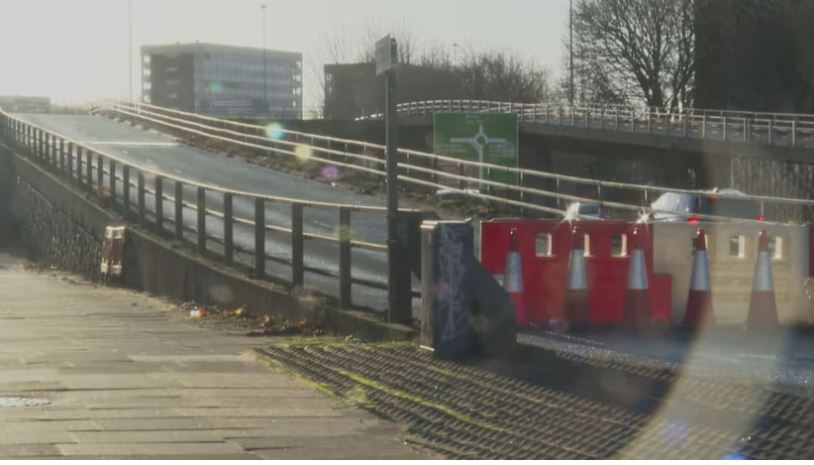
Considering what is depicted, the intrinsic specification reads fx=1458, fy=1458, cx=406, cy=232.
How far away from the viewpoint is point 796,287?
1282 cm

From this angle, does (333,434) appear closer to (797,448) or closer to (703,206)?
(797,448)

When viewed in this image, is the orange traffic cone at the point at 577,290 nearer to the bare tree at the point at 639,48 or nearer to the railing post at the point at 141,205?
the railing post at the point at 141,205

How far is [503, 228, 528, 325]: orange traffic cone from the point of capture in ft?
41.8

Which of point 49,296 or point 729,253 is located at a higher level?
point 729,253

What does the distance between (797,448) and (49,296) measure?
16478 millimetres

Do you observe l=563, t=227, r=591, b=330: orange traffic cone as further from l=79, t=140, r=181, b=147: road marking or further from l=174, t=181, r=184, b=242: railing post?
l=79, t=140, r=181, b=147: road marking

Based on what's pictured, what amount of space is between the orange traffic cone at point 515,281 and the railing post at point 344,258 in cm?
171

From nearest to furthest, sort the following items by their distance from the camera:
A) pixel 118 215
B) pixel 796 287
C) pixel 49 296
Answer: pixel 796 287, pixel 49 296, pixel 118 215

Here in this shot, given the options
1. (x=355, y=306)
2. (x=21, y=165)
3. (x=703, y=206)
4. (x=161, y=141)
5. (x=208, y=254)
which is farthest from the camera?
(x=161, y=141)

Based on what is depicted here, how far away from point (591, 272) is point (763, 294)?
1503 mm

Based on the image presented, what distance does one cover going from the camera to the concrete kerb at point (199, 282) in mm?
13391

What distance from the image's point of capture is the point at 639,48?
87.8 meters

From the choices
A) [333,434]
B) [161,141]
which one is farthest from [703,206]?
[161,141]

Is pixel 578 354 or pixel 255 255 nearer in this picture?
pixel 578 354
